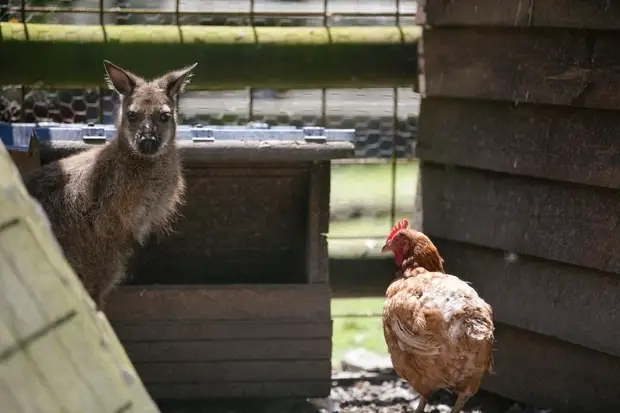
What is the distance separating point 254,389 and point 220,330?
0.37 metres

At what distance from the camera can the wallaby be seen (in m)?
4.82

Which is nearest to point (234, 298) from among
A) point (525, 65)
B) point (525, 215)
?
point (525, 215)

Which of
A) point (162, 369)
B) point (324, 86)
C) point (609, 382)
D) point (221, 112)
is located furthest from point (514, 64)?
point (221, 112)

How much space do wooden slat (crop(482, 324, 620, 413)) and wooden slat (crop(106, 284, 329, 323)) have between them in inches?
41.2

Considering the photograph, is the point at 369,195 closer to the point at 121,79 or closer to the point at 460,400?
the point at 121,79

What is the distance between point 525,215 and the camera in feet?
17.2

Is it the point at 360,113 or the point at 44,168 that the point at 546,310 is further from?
the point at 360,113

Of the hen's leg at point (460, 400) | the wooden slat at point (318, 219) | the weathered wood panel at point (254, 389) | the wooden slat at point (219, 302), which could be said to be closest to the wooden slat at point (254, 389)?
the weathered wood panel at point (254, 389)

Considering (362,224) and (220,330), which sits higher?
(220,330)

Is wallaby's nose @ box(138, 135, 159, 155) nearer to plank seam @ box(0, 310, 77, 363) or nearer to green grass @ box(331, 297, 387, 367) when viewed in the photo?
green grass @ box(331, 297, 387, 367)

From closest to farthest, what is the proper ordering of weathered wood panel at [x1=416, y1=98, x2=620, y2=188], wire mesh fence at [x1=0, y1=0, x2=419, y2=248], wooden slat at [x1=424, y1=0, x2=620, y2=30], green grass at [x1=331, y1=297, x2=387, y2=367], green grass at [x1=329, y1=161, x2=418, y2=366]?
wooden slat at [x1=424, y1=0, x2=620, y2=30], weathered wood panel at [x1=416, y1=98, x2=620, y2=188], wire mesh fence at [x1=0, y1=0, x2=419, y2=248], green grass at [x1=329, y1=161, x2=418, y2=366], green grass at [x1=331, y1=297, x2=387, y2=367]

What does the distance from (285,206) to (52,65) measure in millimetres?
1520

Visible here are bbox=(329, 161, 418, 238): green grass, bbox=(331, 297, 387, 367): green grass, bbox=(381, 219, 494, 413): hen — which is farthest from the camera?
bbox=(329, 161, 418, 238): green grass

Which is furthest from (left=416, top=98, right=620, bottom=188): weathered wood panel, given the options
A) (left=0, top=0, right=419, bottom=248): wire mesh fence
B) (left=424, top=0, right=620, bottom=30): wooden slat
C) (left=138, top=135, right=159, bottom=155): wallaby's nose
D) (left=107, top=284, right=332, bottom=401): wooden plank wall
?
(left=138, top=135, right=159, bottom=155): wallaby's nose
